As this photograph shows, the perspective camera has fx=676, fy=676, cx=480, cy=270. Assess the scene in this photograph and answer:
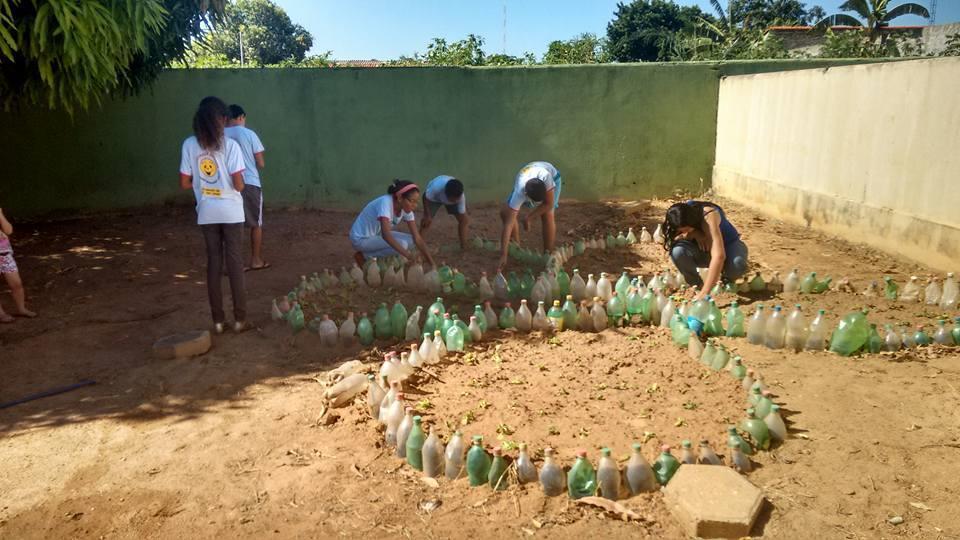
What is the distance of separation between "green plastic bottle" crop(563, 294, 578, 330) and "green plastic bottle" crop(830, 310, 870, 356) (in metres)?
1.81

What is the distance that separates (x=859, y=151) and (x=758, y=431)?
5584 mm

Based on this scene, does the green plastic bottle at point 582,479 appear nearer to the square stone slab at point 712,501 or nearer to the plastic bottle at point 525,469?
the plastic bottle at point 525,469

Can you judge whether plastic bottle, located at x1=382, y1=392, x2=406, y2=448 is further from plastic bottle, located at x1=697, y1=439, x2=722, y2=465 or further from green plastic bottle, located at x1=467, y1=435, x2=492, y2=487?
plastic bottle, located at x1=697, y1=439, x2=722, y2=465

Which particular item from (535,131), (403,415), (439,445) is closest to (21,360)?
(403,415)

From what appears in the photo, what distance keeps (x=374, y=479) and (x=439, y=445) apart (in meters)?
0.36

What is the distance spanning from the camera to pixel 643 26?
114ft

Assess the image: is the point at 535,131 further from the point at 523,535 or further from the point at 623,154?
the point at 523,535

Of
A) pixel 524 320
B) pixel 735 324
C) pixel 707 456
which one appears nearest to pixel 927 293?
pixel 735 324

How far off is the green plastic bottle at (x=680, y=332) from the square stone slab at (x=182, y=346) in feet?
11.4

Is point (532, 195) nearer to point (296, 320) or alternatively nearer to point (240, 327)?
point (296, 320)

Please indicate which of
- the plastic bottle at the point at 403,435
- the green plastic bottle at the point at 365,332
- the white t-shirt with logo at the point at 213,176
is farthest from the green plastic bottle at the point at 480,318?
the white t-shirt with logo at the point at 213,176

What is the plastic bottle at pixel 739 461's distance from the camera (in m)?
3.21

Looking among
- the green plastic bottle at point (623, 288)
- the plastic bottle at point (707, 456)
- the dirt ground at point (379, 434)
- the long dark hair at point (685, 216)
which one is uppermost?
the long dark hair at point (685, 216)

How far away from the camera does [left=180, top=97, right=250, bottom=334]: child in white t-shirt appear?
4953 millimetres
